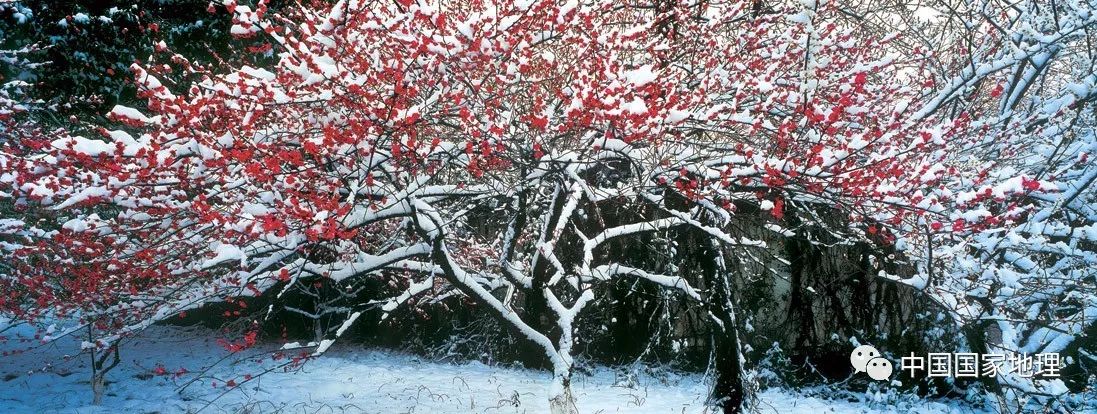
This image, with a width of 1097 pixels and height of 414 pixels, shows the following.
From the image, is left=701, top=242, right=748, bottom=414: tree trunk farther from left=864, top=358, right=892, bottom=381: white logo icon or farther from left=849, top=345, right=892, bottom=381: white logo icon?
left=864, top=358, right=892, bottom=381: white logo icon

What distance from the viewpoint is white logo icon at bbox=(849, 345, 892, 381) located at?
305 inches

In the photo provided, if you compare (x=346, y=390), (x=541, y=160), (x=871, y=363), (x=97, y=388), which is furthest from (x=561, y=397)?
(x=97, y=388)

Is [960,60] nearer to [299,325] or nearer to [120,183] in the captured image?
[120,183]

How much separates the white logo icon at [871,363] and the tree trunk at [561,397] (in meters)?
4.60

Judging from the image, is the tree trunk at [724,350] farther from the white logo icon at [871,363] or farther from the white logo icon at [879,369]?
the white logo icon at [879,369]

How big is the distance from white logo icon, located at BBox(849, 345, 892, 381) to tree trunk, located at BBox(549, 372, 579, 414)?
15.1ft

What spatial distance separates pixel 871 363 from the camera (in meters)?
7.84

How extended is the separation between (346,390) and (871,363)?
707 cm

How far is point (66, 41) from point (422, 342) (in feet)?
24.4

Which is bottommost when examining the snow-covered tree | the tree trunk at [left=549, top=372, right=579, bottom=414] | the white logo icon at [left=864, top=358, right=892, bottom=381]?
the tree trunk at [left=549, top=372, right=579, bottom=414]

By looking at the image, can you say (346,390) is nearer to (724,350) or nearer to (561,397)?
(561,397)

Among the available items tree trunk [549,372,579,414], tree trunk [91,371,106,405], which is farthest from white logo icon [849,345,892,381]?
tree trunk [91,371,106,405]

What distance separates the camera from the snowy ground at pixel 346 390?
22.6 ft

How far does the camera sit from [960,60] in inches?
299
